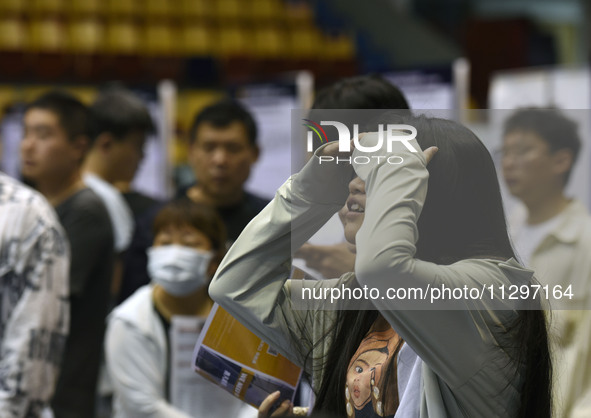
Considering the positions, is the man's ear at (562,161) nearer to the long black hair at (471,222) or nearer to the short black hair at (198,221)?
the long black hair at (471,222)

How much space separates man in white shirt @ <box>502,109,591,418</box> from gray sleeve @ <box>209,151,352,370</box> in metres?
0.67

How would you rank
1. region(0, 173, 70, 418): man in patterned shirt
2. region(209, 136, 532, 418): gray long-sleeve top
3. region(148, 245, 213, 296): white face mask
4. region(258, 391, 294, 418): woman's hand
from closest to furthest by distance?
region(209, 136, 532, 418): gray long-sleeve top, region(258, 391, 294, 418): woman's hand, region(0, 173, 70, 418): man in patterned shirt, region(148, 245, 213, 296): white face mask

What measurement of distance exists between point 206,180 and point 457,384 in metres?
2.11

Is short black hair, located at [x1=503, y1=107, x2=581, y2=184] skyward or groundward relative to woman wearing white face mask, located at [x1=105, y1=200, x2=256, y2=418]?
skyward

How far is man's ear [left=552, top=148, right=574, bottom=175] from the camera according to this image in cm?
216

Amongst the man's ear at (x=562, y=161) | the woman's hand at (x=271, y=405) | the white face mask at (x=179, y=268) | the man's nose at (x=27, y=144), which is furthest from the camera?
the man's nose at (x=27, y=144)

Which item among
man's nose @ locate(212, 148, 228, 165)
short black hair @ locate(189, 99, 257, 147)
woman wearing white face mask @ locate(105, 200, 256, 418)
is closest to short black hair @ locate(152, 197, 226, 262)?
woman wearing white face mask @ locate(105, 200, 256, 418)

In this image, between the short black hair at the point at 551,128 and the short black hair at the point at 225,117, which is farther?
the short black hair at the point at 225,117

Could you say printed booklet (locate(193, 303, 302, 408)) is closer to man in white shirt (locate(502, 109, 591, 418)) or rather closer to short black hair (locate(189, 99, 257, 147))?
man in white shirt (locate(502, 109, 591, 418))

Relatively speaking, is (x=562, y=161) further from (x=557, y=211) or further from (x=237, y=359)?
(x=237, y=359)
